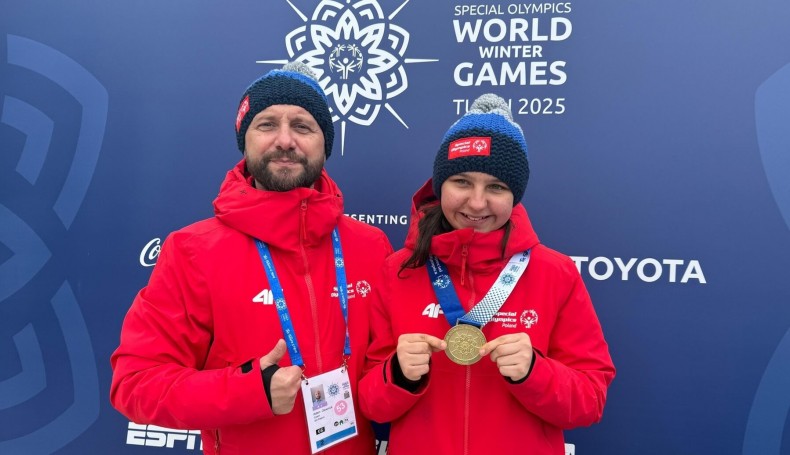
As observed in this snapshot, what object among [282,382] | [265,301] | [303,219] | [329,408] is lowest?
[329,408]

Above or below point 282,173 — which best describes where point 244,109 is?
above

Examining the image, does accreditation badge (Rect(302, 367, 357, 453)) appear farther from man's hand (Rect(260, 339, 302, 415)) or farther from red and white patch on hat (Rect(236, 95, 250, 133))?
red and white patch on hat (Rect(236, 95, 250, 133))

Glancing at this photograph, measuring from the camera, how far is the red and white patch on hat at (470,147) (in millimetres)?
1611

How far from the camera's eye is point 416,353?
141 centimetres

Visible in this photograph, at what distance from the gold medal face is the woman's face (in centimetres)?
34

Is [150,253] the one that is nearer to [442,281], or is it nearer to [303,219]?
[303,219]

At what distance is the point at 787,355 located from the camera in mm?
2109

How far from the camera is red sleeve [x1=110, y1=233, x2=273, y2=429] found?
1427mm

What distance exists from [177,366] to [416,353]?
0.74 m

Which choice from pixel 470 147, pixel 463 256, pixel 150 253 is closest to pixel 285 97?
pixel 470 147

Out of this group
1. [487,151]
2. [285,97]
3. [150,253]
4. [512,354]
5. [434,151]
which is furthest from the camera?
[150,253]

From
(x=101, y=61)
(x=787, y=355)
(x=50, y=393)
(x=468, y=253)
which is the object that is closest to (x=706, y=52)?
(x=787, y=355)

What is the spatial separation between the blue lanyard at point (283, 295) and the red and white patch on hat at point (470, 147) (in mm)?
507

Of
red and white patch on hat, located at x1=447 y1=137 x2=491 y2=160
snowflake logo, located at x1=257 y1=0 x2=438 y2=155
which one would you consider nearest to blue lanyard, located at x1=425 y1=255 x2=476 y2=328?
red and white patch on hat, located at x1=447 y1=137 x2=491 y2=160
